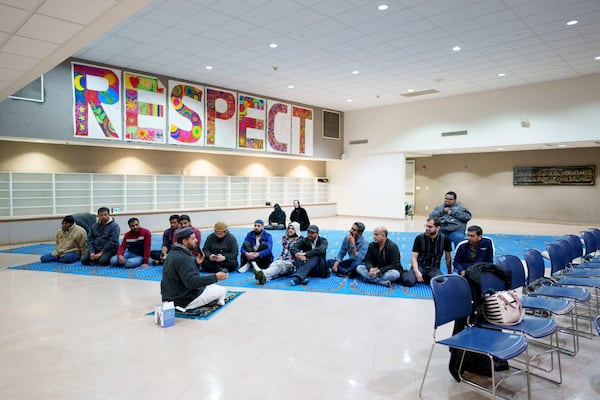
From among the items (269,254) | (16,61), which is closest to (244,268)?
(269,254)

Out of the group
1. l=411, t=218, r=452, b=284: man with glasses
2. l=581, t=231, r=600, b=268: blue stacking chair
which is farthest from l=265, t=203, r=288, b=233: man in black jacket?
l=581, t=231, r=600, b=268: blue stacking chair

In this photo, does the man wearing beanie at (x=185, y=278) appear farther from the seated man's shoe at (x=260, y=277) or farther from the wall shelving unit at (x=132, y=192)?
the wall shelving unit at (x=132, y=192)

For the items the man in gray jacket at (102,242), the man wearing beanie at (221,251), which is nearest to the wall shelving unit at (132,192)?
the man in gray jacket at (102,242)

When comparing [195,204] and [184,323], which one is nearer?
[184,323]

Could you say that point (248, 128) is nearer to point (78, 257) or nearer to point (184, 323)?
point (78, 257)

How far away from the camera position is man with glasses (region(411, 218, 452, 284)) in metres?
6.07

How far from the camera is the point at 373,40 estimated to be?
30.9 feet

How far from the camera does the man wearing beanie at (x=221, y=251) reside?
693 cm

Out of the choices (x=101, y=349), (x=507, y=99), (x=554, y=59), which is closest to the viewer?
(x=101, y=349)

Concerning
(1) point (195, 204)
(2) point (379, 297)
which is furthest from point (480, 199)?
(2) point (379, 297)

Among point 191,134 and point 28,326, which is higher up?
point 191,134

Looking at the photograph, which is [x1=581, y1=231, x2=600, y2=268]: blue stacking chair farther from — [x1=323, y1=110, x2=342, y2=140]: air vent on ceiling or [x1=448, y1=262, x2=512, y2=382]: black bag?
[x1=323, y1=110, x2=342, y2=140]: air vent on ceiling

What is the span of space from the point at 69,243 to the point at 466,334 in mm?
7893

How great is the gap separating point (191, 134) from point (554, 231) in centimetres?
1279
